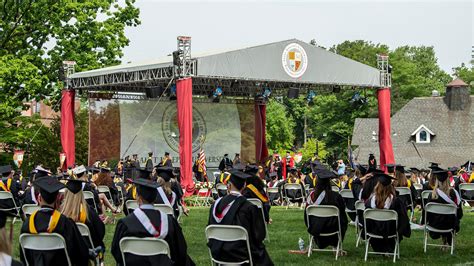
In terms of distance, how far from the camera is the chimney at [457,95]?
168ft

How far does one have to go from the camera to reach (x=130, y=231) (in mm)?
6402

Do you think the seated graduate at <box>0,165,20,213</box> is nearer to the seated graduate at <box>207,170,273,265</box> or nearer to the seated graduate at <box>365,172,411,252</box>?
the seated graduate at <box>365,172,411,252</box>

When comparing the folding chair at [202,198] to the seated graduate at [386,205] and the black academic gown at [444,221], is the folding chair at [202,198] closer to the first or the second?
the black academic gown at [444,221]

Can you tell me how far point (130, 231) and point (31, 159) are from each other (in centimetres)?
3366

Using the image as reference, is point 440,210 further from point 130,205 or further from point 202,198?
point 202,198

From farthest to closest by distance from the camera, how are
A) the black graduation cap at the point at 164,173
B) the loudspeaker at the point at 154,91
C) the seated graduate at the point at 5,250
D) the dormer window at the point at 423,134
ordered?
the dormer window at the point at 423,134 → the loudspeaker at the point at 154,91 → the black graduation cap at the point at 164,173 → the seated graduate at the point at 5,250

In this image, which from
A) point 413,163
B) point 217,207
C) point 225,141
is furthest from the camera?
point 413,163

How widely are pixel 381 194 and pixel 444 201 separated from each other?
5.34 ft

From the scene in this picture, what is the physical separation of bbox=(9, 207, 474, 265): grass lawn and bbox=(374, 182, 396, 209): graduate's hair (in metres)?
0.81

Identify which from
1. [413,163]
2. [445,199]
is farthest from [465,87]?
[445,199]

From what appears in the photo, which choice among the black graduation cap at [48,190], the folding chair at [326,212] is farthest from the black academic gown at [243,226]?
the folding chair at [326,212]

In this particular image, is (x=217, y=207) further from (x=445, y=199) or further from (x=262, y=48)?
(x=262, y=48)

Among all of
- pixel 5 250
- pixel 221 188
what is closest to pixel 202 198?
pixel 221 188

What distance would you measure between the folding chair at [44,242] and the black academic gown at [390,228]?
16.2ft
